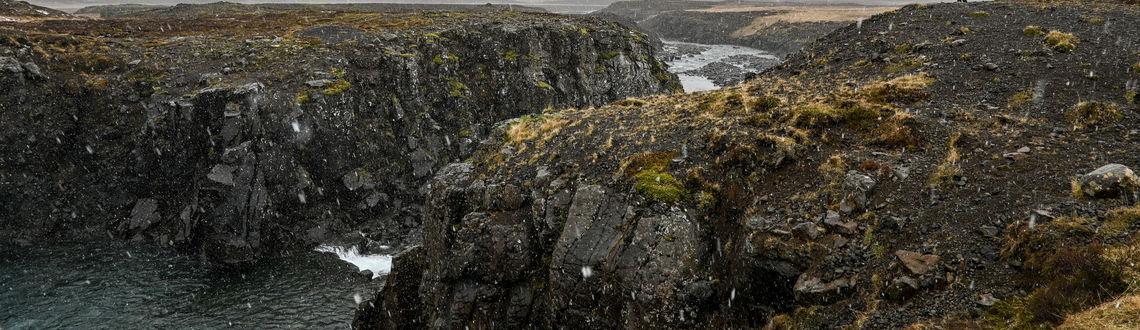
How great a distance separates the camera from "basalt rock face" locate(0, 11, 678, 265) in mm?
36750

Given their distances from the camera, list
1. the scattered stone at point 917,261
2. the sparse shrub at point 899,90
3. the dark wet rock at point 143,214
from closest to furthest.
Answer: the scattered stone at point 917,261, the sparse shrub at point 899,90, the dark wet rock at point 143,214

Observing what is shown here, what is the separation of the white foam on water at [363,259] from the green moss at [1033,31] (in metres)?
38.3

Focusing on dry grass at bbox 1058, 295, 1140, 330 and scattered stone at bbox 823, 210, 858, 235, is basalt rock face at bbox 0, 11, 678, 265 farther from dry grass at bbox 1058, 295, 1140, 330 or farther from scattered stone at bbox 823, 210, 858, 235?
dry grass at bbox 1058, 295, 1140, 330

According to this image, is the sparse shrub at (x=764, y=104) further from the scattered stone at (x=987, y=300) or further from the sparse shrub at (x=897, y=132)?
the scattered stone at (x=987, y=300)

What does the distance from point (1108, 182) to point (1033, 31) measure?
58.9ft

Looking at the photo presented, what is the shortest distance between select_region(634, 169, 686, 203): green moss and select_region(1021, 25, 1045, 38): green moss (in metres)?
20.5

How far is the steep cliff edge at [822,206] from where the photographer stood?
10219 millimetres

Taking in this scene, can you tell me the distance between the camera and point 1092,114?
49.7 ft

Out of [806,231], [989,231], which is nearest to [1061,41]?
[989,231]

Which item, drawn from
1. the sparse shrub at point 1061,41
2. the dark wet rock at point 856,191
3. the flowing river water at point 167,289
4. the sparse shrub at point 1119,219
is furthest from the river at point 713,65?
the sparse shrub at point 1119,219

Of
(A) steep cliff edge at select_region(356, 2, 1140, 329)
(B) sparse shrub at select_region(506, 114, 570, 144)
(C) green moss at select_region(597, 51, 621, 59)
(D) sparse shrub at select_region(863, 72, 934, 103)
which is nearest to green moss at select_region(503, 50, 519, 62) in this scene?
(C) green moss at select_region(597, 51, 621, 59)

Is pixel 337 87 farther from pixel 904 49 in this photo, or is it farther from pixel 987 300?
pixel 987 300

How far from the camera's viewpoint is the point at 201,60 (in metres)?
43.9

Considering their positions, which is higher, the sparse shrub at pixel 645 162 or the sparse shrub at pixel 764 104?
the sparse shrub at pixel 764 104
